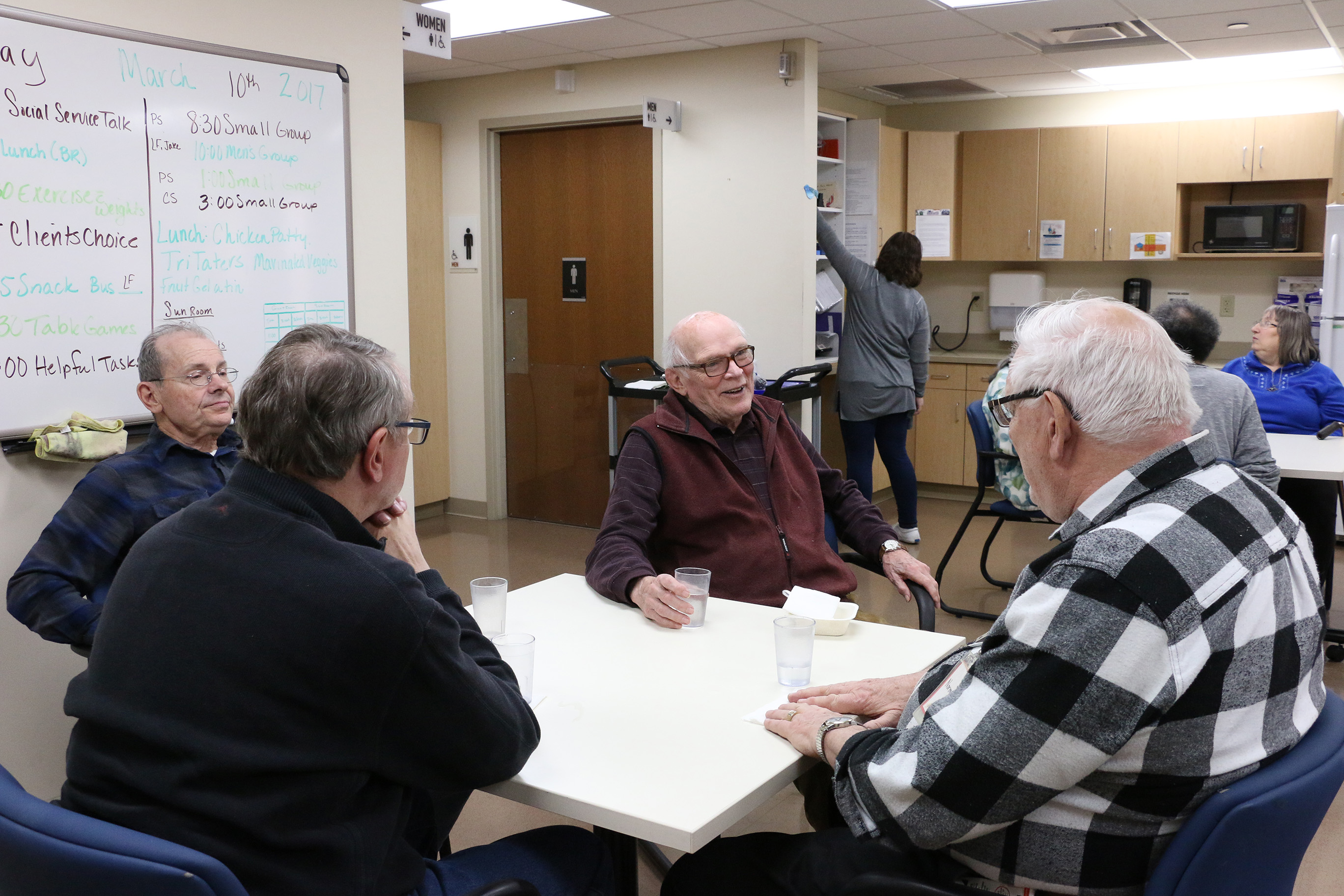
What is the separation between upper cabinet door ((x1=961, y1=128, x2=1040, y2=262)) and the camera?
6.83 meters

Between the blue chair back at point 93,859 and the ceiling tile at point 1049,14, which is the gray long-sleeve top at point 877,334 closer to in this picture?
the ceiling tile at point 1049,14

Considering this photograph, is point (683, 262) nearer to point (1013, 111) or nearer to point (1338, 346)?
point (1013, 111)

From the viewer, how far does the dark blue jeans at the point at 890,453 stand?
19.1ft

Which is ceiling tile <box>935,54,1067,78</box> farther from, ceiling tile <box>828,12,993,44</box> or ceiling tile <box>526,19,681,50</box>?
ceiling tile <box>526,19,681,50</box>

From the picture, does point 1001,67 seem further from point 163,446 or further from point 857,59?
point 163,446

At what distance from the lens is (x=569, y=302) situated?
20.3ft

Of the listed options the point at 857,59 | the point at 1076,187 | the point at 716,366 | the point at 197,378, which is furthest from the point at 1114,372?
the point at 1076,187

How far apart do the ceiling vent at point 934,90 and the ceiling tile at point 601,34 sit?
195 cm

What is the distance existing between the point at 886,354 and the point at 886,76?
169 centimetres

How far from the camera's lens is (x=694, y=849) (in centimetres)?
137

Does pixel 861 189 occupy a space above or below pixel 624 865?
above

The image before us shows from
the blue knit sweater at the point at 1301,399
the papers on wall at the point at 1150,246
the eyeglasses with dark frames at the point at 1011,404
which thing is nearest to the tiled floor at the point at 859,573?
the blue knit sweater at the point at 1301,399

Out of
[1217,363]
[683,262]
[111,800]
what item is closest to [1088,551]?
[111,800]

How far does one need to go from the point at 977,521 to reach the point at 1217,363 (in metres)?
1.87
